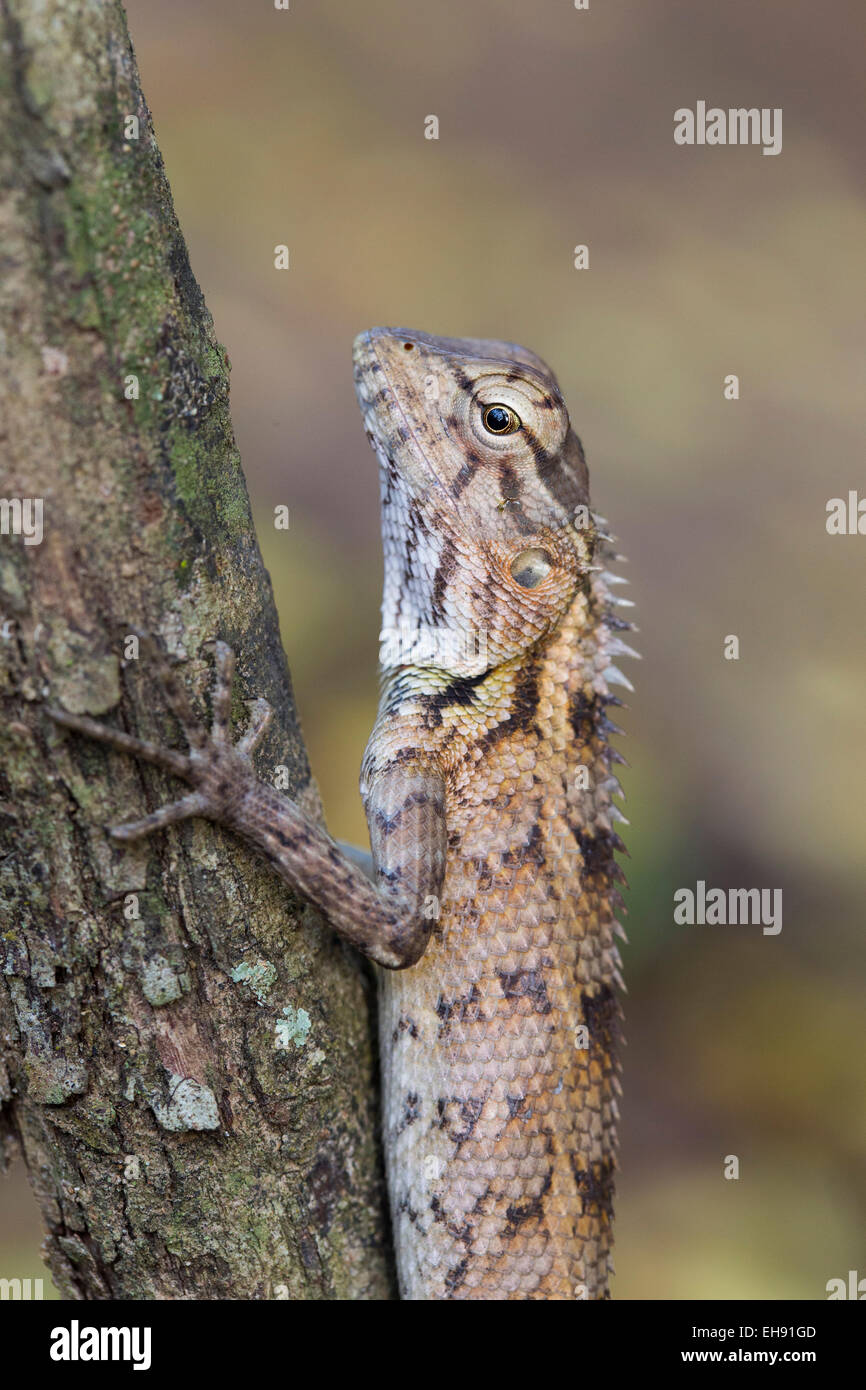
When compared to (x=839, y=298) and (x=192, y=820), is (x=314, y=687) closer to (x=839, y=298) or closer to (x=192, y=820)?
(x=192, y=820)

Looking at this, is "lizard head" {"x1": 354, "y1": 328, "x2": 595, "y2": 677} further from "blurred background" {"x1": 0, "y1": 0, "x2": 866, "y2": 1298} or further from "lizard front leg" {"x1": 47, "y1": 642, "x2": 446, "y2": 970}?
"blurred background" {"x1": 0, "y1": 0, "x2": 866, "y2": 1298}

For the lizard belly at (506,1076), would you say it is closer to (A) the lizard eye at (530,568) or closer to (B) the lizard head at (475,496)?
(B) the lizard head at (475,496)

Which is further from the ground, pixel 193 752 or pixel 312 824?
pixel 193 752

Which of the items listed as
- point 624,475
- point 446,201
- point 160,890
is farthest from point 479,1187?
point 446,201
